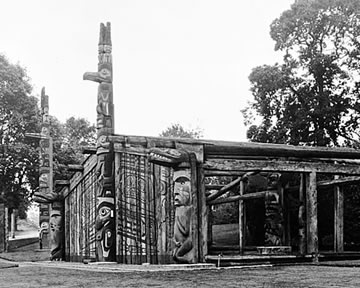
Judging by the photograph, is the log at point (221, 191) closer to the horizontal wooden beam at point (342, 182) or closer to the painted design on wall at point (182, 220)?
the horizontal wooden beam at point (342, 182)

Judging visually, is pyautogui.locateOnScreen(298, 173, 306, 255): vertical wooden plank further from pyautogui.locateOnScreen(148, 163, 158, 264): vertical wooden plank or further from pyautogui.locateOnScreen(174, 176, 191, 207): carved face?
pyautogui.locateOnScreen(174, 176, 191, 207): carved face

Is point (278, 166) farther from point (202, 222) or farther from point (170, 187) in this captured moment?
point (170, 187)

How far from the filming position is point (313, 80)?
92.5 feet

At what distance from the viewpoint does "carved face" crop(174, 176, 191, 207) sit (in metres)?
13.5

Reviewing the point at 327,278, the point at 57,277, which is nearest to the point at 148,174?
the point at 57,277

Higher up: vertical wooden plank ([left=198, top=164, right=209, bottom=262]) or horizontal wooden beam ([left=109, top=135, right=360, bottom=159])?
horizontal wooden beam ([left=109, top=135, right=360, bottom=159])

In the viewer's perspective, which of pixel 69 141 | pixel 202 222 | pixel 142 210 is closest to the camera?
pixel 202 222

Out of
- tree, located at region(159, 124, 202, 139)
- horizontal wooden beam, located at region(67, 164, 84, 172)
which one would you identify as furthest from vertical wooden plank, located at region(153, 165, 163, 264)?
tree, located at region(159, 124, 202, 139)

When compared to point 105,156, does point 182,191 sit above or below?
below

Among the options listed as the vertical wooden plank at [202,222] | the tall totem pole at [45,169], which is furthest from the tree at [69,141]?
the vertical wooden plank at [202,222]

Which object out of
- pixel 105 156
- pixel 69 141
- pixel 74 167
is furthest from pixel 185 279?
pixel 69 141

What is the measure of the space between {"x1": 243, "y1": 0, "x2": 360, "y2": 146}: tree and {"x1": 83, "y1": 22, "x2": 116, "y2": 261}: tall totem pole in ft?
41.5

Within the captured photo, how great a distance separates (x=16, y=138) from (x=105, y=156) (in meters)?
22.0

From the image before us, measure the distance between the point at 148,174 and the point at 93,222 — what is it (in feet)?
9.75
